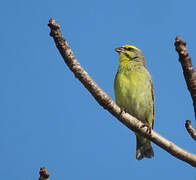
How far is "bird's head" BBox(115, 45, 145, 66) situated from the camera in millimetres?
9281

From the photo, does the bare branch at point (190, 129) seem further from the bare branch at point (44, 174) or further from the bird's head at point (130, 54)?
the bird's head at point (130, 54)

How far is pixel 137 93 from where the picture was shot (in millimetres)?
8180

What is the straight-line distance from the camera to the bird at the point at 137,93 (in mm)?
8148

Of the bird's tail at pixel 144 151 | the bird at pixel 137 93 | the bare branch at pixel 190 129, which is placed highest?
the bird at pixel 137 93

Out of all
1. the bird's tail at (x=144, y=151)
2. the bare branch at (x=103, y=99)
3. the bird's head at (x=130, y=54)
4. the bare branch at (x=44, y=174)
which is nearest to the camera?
the bare branch at (x=44, y=174)

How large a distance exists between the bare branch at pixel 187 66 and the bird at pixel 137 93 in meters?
3.96

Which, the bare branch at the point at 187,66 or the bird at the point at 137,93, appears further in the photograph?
the bird at the point at 137,93

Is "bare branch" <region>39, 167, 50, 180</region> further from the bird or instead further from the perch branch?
the bird

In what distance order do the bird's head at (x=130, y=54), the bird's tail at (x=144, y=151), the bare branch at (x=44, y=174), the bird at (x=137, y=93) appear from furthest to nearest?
1. the bird's head at (x=130, y=54)
2. the bird's tail at (x=144, y=151)
3. the bird at (x=137, y=93)
4. the bare branch at (x=44, y=174)

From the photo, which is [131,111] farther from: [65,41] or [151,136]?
[65,41]

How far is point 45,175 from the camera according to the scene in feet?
12.0

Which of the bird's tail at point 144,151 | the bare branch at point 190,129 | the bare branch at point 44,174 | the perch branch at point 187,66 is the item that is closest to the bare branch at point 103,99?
the bare branch at point 190,129

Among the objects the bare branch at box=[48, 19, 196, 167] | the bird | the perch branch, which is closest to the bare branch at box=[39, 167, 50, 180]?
the bare branch at box=[48, 19, 196, 167]

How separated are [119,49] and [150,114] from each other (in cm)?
208
